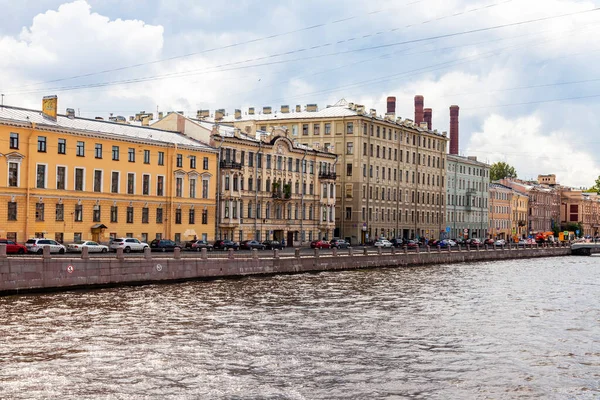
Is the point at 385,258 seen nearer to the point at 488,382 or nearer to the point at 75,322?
the point at 75,322

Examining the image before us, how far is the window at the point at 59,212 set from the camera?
185ft

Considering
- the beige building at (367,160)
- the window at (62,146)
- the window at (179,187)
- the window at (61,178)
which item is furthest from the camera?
the beige building at (367,160)

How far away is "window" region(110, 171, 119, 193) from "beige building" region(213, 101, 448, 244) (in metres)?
22.7

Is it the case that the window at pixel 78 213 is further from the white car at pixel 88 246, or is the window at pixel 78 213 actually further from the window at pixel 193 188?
the window at pixel 193 188

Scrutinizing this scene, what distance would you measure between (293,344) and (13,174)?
3573 cm

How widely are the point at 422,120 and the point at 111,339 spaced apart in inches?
3519

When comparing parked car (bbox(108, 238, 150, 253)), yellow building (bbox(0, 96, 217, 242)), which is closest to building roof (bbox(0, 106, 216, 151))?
yellow building (bbox(0, 96, 217, 242))

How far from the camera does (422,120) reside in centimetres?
10950

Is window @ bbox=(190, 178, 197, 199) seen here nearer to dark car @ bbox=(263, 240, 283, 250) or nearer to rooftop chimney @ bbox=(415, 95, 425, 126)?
dark car @ bbox=(263, 240, 283, 250)

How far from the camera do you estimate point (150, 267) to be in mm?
41531

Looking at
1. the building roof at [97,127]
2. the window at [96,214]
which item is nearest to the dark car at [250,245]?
the building roof at [97,127]

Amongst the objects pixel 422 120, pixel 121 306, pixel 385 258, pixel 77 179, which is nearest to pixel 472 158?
pixel 422 120

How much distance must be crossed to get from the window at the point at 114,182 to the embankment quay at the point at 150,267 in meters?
15.3

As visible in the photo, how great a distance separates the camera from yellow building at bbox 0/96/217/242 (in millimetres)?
54125
